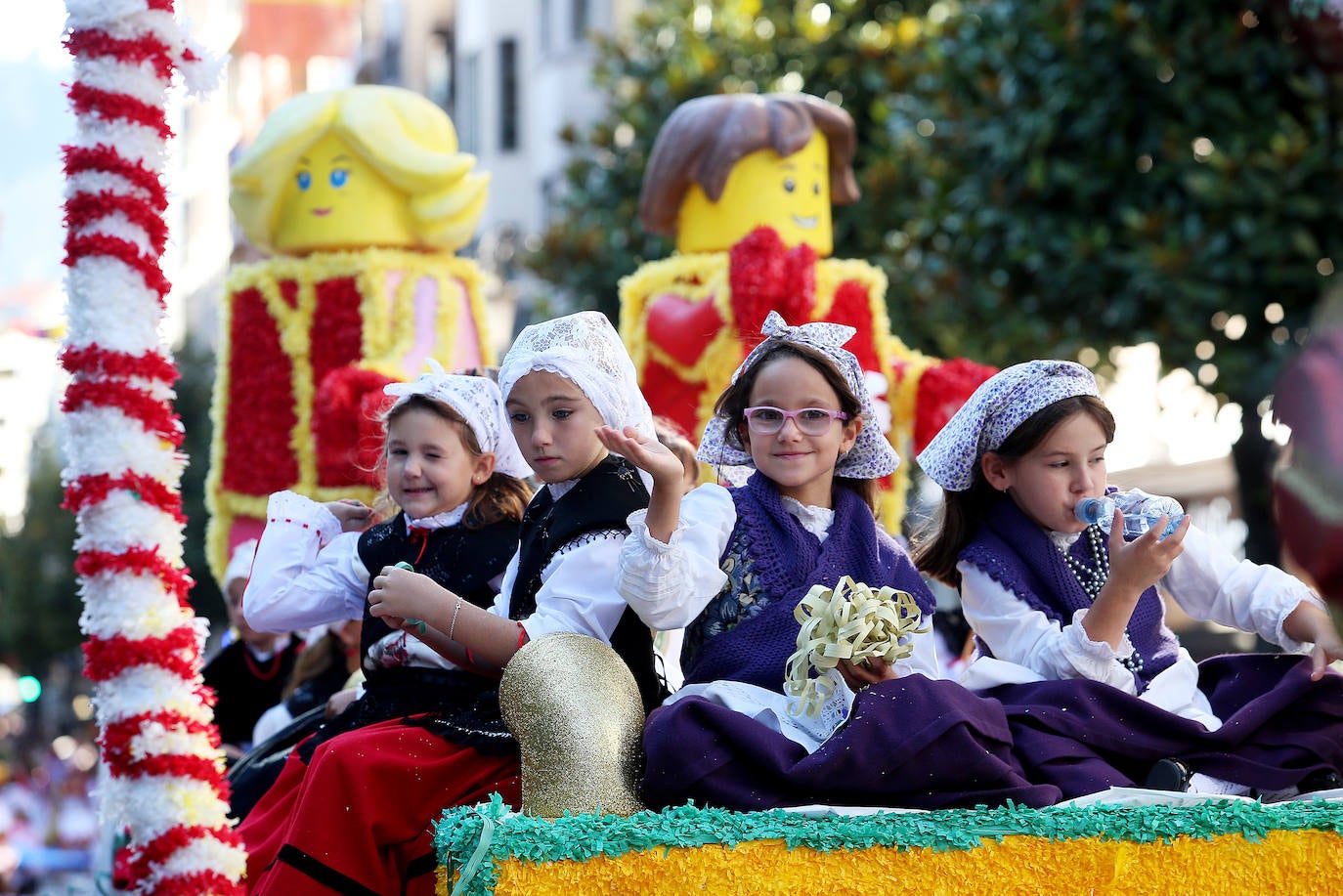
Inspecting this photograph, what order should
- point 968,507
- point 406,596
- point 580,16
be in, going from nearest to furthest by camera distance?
point 406,596 → point 968,507 → point 580,16

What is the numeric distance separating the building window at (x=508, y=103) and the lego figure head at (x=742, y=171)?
17032 mm

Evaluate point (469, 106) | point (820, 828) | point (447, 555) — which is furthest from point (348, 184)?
point (469, 106)

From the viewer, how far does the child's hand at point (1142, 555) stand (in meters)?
A: 2.94

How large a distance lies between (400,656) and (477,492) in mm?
452

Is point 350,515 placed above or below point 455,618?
above

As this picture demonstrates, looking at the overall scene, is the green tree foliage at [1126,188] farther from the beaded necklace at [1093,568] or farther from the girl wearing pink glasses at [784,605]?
the girl wearing pink glasses at [784,605]

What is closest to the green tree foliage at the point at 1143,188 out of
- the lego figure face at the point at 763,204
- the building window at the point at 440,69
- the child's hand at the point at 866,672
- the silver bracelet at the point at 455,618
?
the lego figure face at the point at 763,204

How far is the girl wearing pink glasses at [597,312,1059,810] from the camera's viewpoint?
8.67 ft

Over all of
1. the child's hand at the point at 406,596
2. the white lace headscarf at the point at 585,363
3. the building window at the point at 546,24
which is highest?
the building window at the point at 546,24

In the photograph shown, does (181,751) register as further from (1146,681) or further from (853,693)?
(1146,681)

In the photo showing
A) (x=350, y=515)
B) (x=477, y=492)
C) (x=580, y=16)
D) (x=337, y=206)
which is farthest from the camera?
(x=580, y=16)

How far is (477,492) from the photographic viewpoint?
3713 millimetres

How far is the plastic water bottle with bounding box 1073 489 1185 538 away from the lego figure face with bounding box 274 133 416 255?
3437 millimetres

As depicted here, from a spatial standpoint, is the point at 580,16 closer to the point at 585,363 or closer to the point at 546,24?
the point at 546,24
